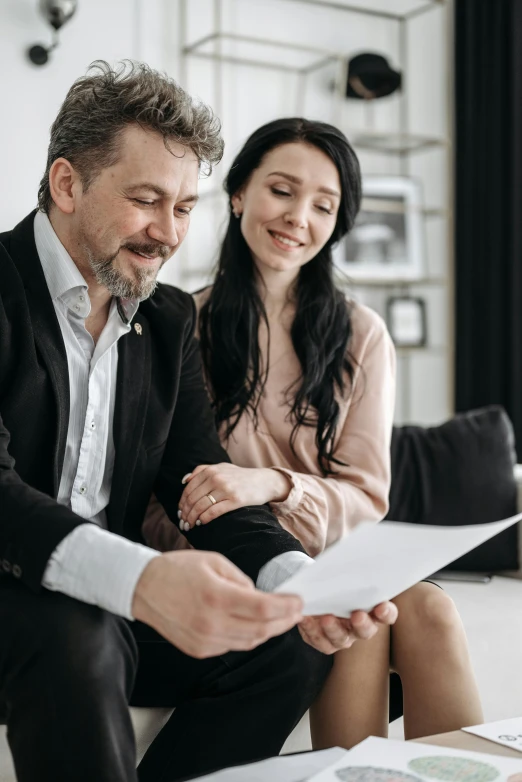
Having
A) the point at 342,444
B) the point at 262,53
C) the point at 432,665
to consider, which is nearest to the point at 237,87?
the point at 262,53

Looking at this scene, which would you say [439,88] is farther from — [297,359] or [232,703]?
[232,703]

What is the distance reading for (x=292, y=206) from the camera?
6.43 feet

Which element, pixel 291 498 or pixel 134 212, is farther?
pixel 291 498

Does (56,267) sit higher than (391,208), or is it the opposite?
(391,208)

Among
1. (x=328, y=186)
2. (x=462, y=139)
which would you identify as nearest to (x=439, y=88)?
(x=462, y=139)

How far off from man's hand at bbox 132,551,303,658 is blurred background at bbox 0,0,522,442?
265 cm

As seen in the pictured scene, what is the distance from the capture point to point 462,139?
4.23 meters

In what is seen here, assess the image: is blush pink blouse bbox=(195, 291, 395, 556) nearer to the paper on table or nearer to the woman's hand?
the woman's hand

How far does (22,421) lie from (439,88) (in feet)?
11.7

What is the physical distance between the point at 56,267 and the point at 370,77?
280 centimetres

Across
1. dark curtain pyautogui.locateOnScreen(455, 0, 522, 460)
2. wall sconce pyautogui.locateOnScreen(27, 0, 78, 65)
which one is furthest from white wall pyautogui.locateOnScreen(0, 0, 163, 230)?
dark curtain pyautogui.locateOnScreen(455, 0, 522, 460)

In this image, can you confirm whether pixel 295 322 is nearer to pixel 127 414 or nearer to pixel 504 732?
pixel 127 414

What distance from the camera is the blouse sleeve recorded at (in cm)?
173

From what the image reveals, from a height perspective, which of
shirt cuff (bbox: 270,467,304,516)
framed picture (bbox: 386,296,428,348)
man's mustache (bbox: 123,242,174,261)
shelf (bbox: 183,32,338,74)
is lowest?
shirt cuff (bbox: 270,467,304,516)
